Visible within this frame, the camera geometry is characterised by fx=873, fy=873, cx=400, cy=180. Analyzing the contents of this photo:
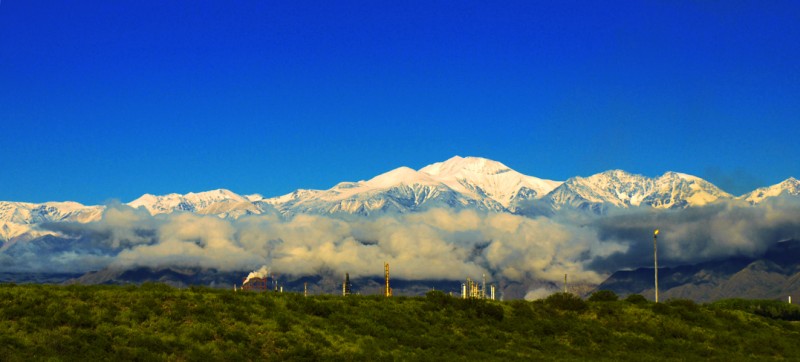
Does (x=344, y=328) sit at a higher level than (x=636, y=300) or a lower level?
lower

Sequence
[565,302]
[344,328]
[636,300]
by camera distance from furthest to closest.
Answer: [636,300] → [565,302] → [344,328]

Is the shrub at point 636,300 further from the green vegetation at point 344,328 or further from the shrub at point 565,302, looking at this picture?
the shrub at point 565,302

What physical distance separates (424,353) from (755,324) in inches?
1646

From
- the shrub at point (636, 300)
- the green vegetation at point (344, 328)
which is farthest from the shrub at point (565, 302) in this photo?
the shrub at point (636, 300)

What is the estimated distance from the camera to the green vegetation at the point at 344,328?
5031 cm

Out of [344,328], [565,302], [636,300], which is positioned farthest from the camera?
[636,300]

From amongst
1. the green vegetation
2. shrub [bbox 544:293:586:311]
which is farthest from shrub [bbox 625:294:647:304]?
shrub [bbox 544:293:586:311]

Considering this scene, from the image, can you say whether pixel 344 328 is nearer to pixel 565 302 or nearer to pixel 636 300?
pixel 565 302

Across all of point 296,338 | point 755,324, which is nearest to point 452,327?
point 296,338

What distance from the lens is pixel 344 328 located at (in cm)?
5969

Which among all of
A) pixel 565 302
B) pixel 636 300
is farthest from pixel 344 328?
pixel 636 300

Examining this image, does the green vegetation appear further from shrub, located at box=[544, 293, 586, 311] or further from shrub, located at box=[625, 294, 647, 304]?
shrub, located at box=[625, 294, 647, 304]

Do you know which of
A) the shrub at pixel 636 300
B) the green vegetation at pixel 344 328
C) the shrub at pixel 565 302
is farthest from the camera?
the shrub at pixel 636 300

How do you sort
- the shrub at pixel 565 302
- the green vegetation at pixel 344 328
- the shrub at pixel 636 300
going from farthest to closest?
the shrub at pixel 636 300, the shrub at pixel 565 302, the green vegetation at pixel 344 328
